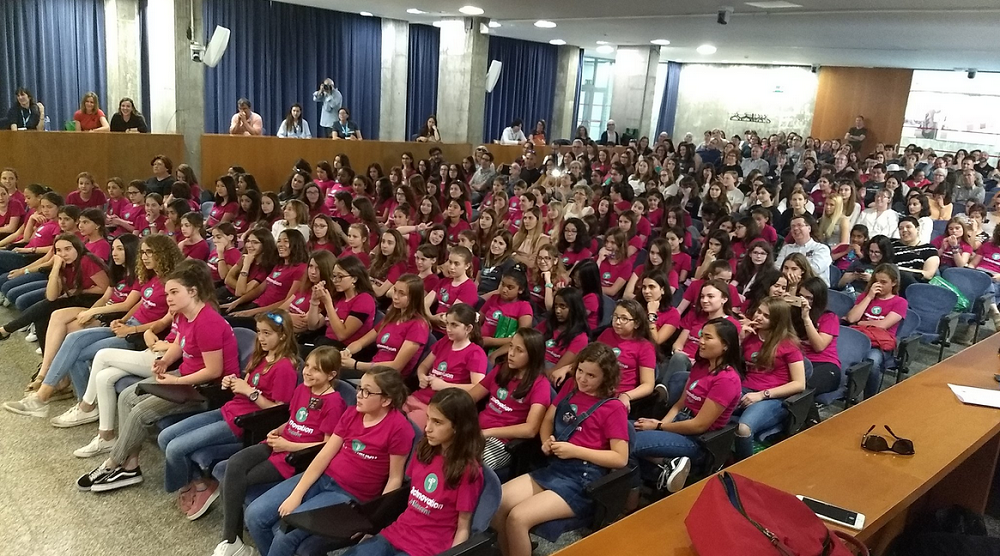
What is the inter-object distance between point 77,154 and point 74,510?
5.99 meters

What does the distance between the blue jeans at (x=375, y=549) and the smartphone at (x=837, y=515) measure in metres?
1.36

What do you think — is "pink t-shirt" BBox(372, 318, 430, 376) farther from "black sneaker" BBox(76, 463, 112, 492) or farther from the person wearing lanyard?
the person wearing lanyard

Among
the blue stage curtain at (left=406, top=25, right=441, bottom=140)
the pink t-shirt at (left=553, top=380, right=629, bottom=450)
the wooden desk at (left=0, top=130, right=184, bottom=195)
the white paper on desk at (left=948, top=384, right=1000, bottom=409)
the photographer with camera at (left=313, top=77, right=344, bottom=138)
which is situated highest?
the blue stage curtain at (left=406, top=25, right=441, bottom=140)

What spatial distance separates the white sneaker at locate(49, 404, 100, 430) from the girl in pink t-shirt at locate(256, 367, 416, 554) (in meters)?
1.86

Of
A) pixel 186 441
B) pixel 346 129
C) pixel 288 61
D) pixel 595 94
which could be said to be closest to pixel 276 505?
pixel 186 441

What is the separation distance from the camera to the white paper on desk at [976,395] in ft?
10.3

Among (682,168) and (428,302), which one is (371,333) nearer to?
(428,302)

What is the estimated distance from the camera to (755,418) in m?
3.48

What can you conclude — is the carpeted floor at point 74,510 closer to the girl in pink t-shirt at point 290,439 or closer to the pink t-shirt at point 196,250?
the girl in pink t-shirt at point 290,439

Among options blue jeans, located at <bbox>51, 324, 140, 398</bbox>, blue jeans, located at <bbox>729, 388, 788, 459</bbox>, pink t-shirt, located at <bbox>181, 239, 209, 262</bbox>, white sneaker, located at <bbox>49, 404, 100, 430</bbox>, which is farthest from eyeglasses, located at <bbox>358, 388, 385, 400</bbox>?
pink t-shirt, located at <bbox>181, 239, 209, 262</bbox>

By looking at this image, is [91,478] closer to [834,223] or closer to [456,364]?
[456,364]

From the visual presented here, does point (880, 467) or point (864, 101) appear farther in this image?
point (864, 101)

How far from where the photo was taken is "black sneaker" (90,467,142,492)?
11.1ft

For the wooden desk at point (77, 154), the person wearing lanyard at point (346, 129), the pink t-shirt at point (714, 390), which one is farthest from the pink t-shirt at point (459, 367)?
the person wearing lanyard at point (346, 129)
